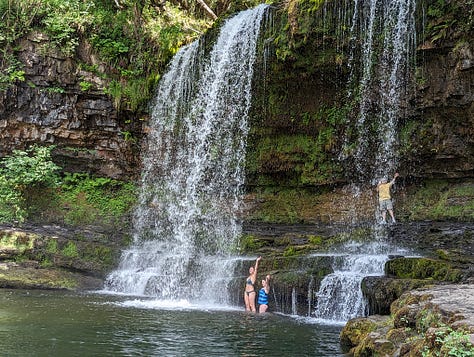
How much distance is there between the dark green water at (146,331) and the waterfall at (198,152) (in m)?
5.23

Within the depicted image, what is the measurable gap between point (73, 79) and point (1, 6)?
418 cm

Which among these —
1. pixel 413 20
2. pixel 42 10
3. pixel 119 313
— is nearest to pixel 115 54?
pixel 42 10

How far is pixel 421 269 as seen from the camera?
10359mm

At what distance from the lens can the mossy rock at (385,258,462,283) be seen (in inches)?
392

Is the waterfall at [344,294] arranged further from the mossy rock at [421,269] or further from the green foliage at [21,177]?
the green foliage at [21,177]

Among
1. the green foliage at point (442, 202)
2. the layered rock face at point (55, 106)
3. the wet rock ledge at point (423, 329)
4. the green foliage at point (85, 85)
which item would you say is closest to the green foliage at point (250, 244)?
the green foliage at point (442, 202)

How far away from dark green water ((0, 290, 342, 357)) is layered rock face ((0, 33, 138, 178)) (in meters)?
8.79

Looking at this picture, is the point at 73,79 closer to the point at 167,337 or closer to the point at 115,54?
the point at 115,54

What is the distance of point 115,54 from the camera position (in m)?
20.2

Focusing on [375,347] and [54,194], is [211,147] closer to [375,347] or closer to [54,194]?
[54,194]

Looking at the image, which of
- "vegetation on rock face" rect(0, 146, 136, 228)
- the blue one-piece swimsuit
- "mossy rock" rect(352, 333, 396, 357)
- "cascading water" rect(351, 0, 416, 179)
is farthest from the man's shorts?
"vegetation on rock face" rect(0, 146, 136, 228)

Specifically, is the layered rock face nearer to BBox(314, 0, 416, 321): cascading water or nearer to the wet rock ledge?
BBox(314, 0, 416, 321): cascading water

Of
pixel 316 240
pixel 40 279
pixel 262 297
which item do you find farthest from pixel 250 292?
pixel 40 279

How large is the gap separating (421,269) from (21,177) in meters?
14.1
